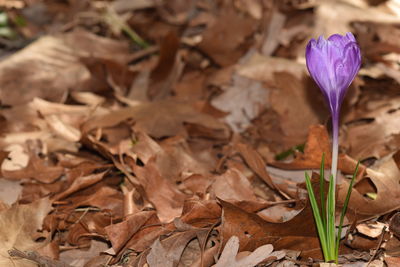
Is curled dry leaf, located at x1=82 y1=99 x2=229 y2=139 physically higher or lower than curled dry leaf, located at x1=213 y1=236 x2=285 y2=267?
lower

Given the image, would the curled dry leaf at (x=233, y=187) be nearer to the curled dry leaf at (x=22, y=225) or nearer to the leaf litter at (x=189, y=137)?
the leaf litter at (x=189, y=137)

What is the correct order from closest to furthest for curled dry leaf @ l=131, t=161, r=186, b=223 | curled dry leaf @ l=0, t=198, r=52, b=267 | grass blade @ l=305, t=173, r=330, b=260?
grass blade @ l=305, t=173, r=330, b=260 → curled dry leaf @ l=0, t=198, r=52, b=267 → curled dry leaf @ l=131, t=161, r=186, b=223

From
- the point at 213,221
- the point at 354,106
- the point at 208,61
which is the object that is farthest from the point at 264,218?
the point at 208,61

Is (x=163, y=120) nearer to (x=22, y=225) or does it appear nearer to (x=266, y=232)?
(x=22, y=225)

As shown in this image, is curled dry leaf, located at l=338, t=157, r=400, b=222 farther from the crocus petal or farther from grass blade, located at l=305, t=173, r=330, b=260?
the crocus petal

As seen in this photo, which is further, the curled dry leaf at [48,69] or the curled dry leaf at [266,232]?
the curled dry leaf at [48,69]

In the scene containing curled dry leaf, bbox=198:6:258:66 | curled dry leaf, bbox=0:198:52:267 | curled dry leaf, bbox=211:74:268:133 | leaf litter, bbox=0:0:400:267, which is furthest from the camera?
curled dry leaf, bbox=198:6:258:66

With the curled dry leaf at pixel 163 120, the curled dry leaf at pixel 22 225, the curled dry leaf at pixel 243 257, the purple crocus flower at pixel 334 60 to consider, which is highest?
the purple crocus flower at pixel 334 60

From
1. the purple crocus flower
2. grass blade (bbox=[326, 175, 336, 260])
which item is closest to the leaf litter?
grass blade (bbox=[326, 175, 336, 260])

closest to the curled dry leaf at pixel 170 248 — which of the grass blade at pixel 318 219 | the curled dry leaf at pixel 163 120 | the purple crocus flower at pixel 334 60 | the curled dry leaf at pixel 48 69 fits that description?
the grass blade at pixel 318 219
